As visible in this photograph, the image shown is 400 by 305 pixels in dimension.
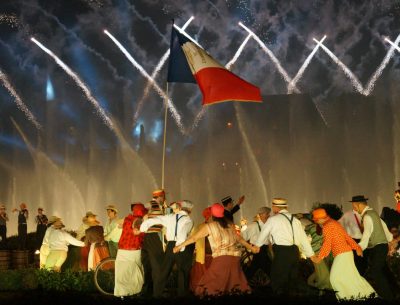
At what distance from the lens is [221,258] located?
11.0m

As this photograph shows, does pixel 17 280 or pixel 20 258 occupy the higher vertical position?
pixel 20 258

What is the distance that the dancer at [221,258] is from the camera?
10906 millimetres

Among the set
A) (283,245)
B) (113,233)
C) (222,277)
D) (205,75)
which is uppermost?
(205,75)

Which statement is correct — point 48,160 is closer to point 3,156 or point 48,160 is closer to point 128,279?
Answer: point 3,156

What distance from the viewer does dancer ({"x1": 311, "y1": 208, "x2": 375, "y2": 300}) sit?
10.8 meters

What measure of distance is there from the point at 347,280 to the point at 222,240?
1.86 meters

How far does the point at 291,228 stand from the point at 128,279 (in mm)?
3000

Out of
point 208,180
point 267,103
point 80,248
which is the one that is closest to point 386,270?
point 80,248

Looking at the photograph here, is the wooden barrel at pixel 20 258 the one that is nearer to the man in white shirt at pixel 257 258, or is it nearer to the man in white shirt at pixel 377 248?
the man in white shirt at pixel 257 258

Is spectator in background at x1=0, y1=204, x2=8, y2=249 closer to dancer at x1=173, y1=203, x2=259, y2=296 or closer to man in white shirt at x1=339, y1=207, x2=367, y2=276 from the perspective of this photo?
man in white shirt at x1=339, y1=207, x2=367, y2=276

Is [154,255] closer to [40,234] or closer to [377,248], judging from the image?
[377,248]

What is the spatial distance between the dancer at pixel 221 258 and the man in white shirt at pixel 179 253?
123 cm

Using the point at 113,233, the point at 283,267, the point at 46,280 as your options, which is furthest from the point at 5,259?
the point at 283,267

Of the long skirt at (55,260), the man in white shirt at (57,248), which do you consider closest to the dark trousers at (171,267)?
the man in white shirt at (57,248)
